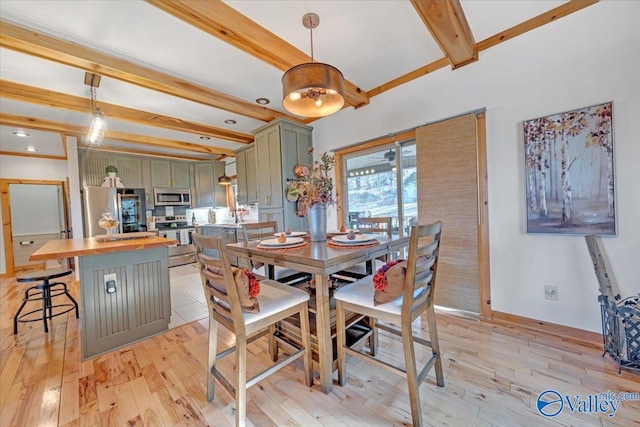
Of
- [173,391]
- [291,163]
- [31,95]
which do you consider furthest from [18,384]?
[291,163]

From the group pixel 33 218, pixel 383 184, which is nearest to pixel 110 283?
pixel 383 184

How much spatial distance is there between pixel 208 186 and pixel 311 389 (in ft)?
18.0

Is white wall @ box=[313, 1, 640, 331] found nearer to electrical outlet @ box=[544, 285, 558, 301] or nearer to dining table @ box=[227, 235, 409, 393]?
electrical outlet @ box=[544, 285, 558, 301]

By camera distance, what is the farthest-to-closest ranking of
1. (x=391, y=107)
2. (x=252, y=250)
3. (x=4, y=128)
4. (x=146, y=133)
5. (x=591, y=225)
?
(x=146, y=133), (x=4, y=128), (x=391, y=107), (x=591, y=225), (x=252, y=250)

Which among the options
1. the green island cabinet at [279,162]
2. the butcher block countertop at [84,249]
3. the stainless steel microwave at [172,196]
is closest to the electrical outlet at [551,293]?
the green island cabinet at [279,162]

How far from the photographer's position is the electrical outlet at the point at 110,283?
2.03m

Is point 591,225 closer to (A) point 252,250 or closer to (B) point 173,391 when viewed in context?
(A) point 252,250

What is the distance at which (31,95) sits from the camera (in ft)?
8.80

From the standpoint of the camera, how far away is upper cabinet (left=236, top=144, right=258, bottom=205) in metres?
4.63

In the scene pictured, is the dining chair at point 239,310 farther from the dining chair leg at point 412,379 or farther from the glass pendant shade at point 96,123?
the glass pendant shade at point 96,123

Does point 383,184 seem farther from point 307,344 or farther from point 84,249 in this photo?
point 84,249

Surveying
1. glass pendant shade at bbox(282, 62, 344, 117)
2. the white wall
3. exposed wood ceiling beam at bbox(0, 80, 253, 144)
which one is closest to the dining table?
glass pendant shade at bbox(282, 62, 344, 117)

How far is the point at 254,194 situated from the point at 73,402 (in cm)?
345

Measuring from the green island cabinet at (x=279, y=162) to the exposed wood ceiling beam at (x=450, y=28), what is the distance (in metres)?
2.06
